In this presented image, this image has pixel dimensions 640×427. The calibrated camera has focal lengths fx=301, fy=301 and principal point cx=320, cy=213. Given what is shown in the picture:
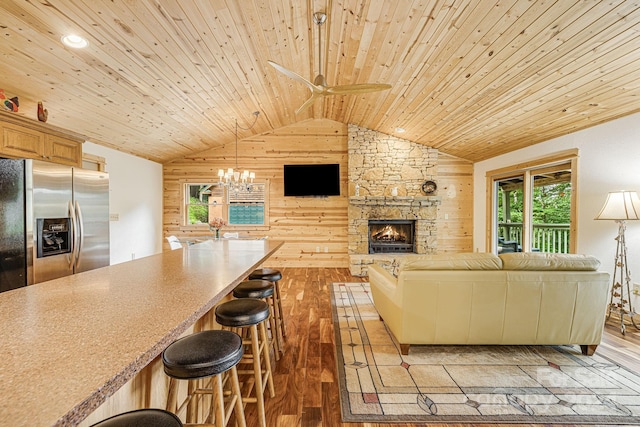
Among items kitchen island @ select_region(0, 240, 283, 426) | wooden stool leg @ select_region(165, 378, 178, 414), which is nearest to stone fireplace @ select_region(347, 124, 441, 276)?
kitchen island @ select_region(0, 240, 283, 426)

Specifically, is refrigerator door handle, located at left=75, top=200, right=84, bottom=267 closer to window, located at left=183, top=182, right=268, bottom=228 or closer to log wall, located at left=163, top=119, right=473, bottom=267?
log wall, located at left=163, top=119, right=473, bottom=267

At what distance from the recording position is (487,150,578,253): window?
4312 mm

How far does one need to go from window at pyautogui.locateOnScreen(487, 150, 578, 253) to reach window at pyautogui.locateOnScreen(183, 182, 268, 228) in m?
4.85

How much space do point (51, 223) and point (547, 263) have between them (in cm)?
446

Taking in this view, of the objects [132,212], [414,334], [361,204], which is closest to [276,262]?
[361,204]

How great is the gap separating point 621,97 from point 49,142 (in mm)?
5800

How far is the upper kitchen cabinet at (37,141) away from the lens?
2588mm

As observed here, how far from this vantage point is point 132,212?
579 centimetres

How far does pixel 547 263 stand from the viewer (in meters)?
2.54

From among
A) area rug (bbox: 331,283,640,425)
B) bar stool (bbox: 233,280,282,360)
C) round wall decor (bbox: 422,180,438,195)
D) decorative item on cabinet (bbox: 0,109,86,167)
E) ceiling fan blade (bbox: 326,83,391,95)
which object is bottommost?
area rug (bbox: 331,283,640,425)

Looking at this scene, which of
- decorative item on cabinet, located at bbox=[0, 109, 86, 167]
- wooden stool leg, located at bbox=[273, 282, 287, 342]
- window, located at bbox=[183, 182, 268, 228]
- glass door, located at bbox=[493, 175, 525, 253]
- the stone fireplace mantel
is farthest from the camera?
window, located at bbox=[183, 182, 268, 228]

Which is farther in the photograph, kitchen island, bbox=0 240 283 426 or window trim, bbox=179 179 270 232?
window trim, bbox=179 179 270 232

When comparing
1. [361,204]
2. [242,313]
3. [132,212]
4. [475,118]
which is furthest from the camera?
[361,204]

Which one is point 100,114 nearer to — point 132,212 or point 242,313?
point 132,212
